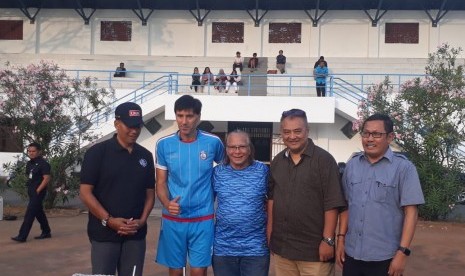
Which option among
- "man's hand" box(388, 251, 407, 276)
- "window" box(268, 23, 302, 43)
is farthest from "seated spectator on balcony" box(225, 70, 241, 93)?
"man's hand" box(388, 251, 407, 276)

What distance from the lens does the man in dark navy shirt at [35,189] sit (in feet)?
30.6

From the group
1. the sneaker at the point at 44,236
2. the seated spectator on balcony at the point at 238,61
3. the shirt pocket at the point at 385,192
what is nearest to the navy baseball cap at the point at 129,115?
the shirt pocket at the point at 385,192

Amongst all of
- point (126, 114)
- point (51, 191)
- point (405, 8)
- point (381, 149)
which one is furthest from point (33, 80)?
point (405, 8)

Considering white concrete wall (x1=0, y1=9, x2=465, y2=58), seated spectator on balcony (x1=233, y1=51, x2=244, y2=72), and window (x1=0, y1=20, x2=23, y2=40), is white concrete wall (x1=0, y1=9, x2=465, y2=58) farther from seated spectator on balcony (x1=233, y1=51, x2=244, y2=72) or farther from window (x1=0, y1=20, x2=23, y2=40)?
seated spectator on balcony (x1=233, y1=51, x2=244, y2=72)

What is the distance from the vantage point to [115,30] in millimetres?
25781

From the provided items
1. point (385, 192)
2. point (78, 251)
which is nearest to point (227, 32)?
point (78, 251)

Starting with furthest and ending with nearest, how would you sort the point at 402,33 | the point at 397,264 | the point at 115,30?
the point at 115,30
the point at 402,33
the point at 397,264

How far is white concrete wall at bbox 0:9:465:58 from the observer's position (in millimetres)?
24750

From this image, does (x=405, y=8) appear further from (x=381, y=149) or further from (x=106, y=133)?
(x=381, y=149)

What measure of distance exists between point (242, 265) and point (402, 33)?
72.5 ft

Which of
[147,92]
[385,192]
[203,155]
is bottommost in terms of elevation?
[385,192]

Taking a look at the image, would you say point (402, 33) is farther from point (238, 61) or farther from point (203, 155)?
point (203, 155)

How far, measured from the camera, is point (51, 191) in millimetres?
13125

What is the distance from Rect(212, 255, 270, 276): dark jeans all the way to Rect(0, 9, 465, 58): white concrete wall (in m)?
21.1
